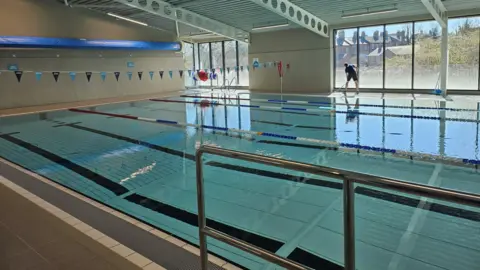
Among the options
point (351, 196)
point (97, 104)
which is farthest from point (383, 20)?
point (351, 196)

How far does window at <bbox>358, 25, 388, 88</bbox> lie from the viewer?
548 inches

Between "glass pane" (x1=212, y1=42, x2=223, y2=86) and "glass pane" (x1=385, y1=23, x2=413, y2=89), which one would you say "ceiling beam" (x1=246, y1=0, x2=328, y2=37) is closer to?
"glass pane" (x1=385, y1=23, x2=413, y2=89)

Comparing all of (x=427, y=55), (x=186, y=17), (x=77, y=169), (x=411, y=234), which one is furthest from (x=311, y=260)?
(x=427, y=55)

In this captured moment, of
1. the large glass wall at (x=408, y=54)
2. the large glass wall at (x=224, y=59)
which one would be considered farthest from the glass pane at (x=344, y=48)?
the large glass wall at (x=224, y=59)

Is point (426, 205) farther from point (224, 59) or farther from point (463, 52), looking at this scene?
point (224, 59)

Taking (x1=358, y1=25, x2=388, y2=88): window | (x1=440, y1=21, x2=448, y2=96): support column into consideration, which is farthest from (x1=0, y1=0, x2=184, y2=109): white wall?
(x1=440, y1=21, x2=448, y2=96): support column

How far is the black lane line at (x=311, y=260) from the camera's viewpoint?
2373mm

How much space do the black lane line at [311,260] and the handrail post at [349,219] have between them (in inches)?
39.0

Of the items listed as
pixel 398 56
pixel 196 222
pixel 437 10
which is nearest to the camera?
pixel 196 222

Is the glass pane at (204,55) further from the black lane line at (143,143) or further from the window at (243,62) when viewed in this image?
the black lane line at (143,143)

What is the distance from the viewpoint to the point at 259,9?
496 inches

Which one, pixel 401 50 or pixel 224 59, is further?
pixel 224 59

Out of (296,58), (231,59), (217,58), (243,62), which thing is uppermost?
(217,58)

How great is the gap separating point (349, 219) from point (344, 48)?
14.2 meters
